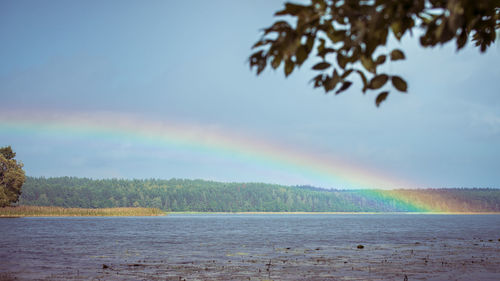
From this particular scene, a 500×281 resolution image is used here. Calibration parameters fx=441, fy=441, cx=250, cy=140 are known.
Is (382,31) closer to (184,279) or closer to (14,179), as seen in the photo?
(184,279)

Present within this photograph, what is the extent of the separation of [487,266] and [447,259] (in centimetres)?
397

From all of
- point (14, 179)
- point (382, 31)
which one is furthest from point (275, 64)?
point (14, 179)

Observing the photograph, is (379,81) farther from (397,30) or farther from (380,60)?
(397,30)

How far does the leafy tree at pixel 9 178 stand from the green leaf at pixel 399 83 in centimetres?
11052

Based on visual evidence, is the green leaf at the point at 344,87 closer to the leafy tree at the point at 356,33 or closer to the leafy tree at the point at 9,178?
the leafy tree at the point at 356,33

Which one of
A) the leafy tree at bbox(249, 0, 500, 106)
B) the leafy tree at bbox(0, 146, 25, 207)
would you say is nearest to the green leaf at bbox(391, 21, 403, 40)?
the leafy tree at bbox(249, 0, 500, 106)

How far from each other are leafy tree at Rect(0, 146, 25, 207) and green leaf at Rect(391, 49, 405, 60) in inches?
4352

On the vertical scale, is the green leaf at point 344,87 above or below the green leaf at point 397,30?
below

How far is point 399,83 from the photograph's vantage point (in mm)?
3320

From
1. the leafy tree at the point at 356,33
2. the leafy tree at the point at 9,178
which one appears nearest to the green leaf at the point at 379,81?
the leafy tree at the point at 356,33

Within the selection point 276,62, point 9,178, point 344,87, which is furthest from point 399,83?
point 9,178

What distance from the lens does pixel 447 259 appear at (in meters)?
28.2

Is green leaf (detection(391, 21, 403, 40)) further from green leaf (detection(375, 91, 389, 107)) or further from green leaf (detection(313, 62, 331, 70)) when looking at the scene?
green leaf (detection(313, 62, 331, 70))

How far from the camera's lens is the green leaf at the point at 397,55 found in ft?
10.8
